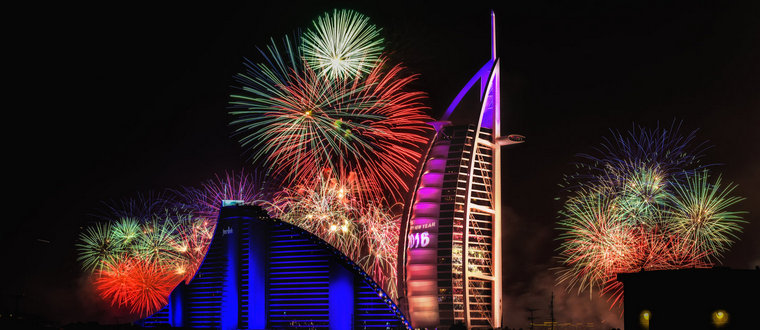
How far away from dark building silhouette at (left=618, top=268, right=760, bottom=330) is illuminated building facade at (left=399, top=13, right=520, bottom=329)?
2617 centimetres

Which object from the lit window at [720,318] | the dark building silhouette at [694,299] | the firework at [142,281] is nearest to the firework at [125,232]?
the firework at [142,281]

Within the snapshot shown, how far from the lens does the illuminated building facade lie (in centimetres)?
8281

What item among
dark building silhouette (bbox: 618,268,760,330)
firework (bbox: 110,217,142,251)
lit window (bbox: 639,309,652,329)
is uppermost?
firework (bbox: 110,217,142,251)

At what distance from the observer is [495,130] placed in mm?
91312

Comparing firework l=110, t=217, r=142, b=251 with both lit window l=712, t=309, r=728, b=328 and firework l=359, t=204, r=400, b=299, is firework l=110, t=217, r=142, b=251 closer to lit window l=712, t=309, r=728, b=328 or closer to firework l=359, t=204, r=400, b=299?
firework l=359, t=204, r=400, b=299

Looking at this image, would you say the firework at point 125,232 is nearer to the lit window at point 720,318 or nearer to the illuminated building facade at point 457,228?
the illuminated building facade at point 457,228

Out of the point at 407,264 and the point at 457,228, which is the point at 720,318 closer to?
the point at 457,228

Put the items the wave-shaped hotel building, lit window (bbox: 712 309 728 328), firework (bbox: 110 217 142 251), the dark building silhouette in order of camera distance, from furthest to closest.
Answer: firework (bbox: 110 217 142 251) < the wave-shaped hotel building < lit window (bbox: 712 309 728 328) < the dark building silhouette

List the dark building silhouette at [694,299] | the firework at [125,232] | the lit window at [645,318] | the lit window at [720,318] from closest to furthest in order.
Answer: the dark building silhouette at [694,299] < the lit window at [720,318] < the lit window at [645,318] < the firework at [125,232]

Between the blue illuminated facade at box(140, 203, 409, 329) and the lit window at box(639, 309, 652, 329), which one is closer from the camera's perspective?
the lit window at box(639, 309, 652, 329)

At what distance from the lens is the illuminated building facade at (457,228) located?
82.8 meters

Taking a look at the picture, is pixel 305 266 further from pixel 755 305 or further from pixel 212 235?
pixel 755 305

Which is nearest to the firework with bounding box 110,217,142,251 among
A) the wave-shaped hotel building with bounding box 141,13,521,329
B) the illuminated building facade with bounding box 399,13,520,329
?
the wave-shaped hotel building with bounding box 141,13,521,329

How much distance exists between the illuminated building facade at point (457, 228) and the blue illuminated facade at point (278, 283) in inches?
679
